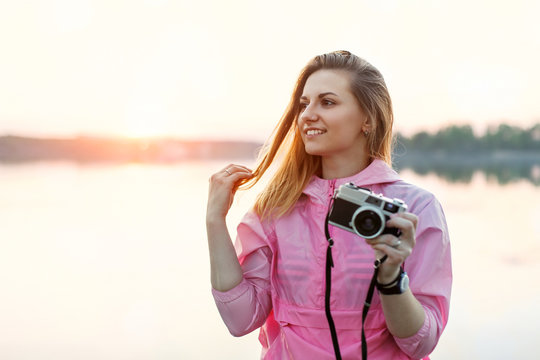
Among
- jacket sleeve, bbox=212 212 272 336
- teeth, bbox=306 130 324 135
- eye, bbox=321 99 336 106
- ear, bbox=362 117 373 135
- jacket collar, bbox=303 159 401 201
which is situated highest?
eye, bbox=321 99 336 106

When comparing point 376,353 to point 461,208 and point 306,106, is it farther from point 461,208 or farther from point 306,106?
point 461,208

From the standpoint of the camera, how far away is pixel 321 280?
1.94 m

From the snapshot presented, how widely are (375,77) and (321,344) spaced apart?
2.86 feet

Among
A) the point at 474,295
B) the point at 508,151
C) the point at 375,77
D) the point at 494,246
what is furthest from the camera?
the point at 508,151

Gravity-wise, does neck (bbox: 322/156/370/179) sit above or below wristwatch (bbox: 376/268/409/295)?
above

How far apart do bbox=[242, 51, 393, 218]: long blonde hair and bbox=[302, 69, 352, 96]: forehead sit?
0.02 metres

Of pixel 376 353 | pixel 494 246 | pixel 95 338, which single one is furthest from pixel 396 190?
pixel 494 246

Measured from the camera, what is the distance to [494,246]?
8.46 m

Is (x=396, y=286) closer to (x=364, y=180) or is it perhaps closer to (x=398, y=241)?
(x=398, y=241)

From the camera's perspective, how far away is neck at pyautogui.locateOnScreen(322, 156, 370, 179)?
2.10 meters

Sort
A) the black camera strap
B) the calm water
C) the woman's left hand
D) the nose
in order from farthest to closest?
the calm water, the nose, the black camera strap, the woman's left hand

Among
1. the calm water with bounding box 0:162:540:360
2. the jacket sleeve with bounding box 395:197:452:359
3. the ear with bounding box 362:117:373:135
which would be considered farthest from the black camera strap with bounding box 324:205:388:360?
the calm water with bounding box 0:162:540:360

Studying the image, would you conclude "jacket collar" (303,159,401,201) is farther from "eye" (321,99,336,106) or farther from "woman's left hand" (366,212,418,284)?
"woman's left hand" (366,212,418,284)

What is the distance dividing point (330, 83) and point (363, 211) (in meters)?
0.53
